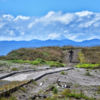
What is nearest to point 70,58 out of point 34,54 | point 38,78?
point 34,54

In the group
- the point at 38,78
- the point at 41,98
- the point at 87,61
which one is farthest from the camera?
the point at 87,61

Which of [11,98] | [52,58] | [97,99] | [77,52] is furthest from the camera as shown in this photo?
[77,52]

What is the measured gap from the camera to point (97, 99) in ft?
35.8

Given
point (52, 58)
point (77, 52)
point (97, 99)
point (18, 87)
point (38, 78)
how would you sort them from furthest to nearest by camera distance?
point (77, 52), point (52, 58), point (38, 78), point (18, 87), point (97, 99)

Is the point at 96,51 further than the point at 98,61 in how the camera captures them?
Yes

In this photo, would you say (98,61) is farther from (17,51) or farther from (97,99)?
(97,99)

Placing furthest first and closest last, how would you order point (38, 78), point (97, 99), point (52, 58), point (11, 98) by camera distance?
1. point (52, 58)
2. point (38, 78)
3. point (97, 99)
4. point (11, 98)

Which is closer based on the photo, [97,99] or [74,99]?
[74,99]

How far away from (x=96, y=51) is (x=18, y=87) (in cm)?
4313

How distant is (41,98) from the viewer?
10.1 m

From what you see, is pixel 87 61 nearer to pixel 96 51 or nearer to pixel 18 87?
pixel 96 51

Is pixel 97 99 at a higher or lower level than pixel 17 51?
lower

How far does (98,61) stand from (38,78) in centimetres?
2714

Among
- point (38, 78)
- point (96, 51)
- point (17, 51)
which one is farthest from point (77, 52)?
point (38, 78)
